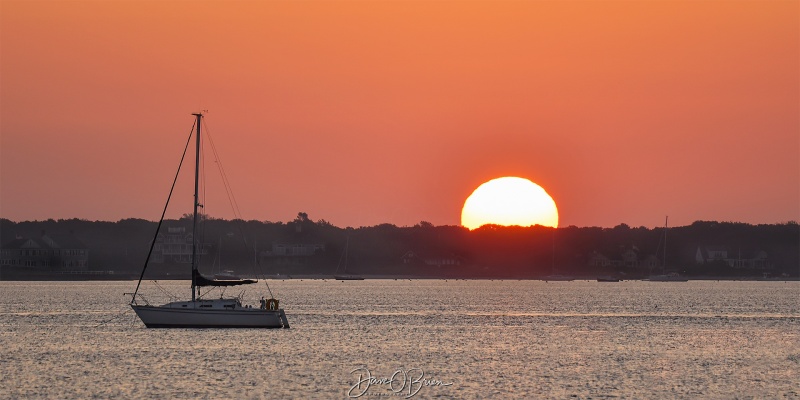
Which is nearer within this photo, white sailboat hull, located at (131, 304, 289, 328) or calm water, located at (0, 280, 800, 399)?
calm water, located at (0, 280, 800, 399)

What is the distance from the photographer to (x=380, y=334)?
107 m

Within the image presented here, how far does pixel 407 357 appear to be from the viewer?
83.7 m

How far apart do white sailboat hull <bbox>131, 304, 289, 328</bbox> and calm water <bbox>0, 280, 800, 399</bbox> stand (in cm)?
126

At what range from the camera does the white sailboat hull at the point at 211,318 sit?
9481cm

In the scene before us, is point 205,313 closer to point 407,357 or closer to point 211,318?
point 211,318

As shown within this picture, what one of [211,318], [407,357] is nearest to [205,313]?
[211,318]

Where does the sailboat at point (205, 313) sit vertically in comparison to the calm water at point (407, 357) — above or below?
above

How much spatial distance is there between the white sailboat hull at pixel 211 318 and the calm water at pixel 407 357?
1258 mm

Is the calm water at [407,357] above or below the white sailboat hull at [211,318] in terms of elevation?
below

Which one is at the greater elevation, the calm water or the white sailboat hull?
the white sailboat hull

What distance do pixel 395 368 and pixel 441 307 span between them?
300ft

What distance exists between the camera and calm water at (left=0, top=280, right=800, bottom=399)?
65.4m

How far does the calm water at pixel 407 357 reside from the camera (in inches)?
2576

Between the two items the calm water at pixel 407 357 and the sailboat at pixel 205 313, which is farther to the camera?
the sailboat at pixel 205 313
